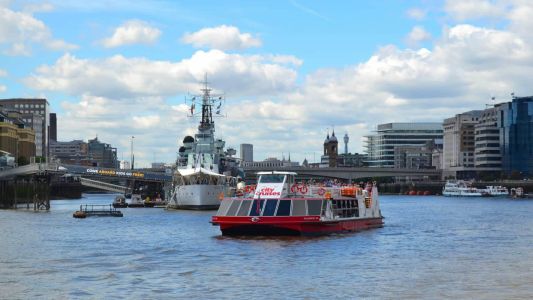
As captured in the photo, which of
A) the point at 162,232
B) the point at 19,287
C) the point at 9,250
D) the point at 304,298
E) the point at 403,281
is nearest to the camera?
the point at 304,298

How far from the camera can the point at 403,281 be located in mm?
52750

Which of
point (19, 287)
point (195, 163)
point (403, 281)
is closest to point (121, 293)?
point (19, 287)

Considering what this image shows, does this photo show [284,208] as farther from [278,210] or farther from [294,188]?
[294,188]

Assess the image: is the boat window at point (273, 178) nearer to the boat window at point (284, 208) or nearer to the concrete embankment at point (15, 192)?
the boat window at point (284, 208)

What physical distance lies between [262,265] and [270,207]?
17672mm

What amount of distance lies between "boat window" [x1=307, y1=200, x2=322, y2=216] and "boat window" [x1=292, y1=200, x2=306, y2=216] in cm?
59

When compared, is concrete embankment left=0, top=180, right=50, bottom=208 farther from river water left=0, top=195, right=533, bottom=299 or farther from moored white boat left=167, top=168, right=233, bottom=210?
river water left=0, top=195, right=533, bottom=299

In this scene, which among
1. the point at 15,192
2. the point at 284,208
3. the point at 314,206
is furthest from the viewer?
the point at 15,192

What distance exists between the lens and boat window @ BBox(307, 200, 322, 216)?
79.2 metres

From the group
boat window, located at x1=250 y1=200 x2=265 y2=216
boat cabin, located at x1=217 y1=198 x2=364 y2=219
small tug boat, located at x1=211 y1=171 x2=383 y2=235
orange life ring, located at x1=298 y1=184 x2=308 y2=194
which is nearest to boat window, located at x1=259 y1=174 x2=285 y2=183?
small tug boat, located at x1=211 y1=171 x2=383 y2=235

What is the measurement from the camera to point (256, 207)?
7800 centimetres

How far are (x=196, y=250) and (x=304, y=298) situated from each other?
2614 centimetres

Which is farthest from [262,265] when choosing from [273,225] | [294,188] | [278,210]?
[294,188]

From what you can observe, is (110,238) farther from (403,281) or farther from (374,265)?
(403,281)
